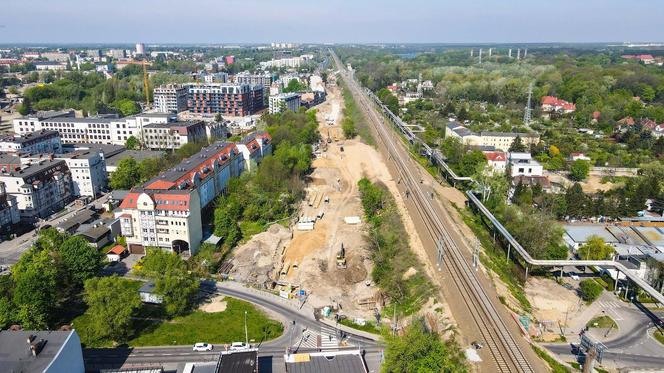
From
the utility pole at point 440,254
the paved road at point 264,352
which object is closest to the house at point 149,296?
the paved road at point 264,352

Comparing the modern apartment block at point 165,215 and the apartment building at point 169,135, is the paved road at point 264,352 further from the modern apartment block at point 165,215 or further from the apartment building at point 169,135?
the apartment building at point 169,135

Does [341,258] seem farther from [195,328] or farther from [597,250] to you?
[597,250]

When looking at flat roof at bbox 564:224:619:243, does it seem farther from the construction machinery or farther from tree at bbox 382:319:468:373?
tree at bbox 382:319:468:373

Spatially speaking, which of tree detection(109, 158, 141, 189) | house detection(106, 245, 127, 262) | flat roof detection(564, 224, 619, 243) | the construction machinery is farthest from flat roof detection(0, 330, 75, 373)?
flat roof detection(564, 224, 619, 243)

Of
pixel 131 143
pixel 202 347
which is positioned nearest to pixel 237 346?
pixel 202 347

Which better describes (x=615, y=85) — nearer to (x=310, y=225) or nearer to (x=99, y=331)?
(x=310, y=225)

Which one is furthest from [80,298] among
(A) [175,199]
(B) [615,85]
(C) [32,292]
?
(B) [615,85]
